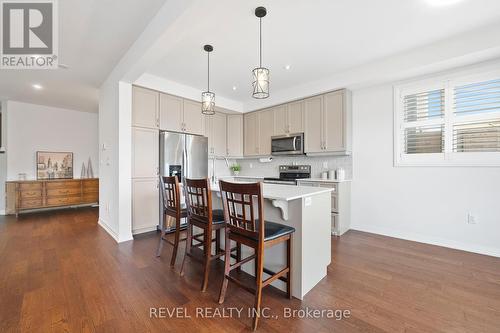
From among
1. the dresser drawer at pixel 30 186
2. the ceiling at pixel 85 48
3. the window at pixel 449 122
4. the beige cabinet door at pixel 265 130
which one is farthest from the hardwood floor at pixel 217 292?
the ceiling at pixel 85 48

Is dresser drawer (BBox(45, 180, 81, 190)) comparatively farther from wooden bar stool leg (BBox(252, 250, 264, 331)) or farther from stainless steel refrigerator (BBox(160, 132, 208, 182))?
wooden bar stool leg (BBox(252, 250, 264, 331))

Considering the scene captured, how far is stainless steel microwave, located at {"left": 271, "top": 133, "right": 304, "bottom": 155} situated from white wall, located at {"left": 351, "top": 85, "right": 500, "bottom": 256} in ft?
3.16

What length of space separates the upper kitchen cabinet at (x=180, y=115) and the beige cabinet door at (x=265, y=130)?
1305 mm

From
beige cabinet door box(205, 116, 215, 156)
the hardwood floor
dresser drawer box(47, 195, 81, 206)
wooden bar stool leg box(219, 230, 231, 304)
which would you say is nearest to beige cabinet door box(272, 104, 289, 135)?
beige cabinet door box(205, 116, 215, 156)

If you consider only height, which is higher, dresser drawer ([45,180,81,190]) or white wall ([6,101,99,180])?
white wall ([6,101,99,180])

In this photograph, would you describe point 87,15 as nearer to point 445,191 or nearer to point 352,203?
point 352,203

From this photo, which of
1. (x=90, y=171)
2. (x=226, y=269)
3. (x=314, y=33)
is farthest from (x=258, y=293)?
(x=90, y=171)

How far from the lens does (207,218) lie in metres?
2.04

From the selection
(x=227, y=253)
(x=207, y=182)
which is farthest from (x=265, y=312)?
(x=207, y=182)

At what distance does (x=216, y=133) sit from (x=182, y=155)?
117 centimetres

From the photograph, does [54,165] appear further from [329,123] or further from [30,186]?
[329,123]

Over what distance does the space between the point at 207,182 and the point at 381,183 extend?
3.09 metres

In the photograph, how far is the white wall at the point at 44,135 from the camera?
5.00 m

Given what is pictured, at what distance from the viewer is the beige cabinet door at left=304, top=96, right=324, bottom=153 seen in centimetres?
393
